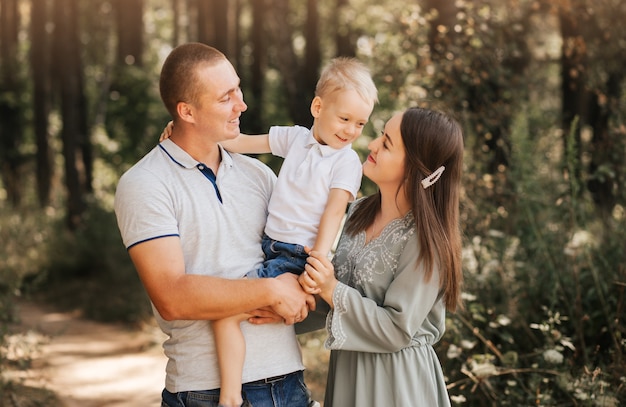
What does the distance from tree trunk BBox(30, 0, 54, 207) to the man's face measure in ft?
44.0

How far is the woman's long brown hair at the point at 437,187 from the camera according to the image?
9.51 feet

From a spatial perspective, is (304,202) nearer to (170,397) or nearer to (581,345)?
(170,397)

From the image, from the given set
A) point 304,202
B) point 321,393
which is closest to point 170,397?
point 304,202

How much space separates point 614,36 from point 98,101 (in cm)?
1907

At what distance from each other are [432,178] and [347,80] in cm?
49

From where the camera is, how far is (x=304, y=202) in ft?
10.0

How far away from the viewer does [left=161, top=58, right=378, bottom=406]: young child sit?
9.84ft

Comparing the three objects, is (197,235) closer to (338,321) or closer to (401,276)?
(338,321)

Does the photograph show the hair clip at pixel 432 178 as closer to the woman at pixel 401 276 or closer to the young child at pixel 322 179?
the woman at pixel 401 276

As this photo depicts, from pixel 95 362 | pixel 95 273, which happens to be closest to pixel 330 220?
pixel 95 362

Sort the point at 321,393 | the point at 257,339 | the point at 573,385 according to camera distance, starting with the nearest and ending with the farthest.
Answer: the point at 257,339, the point at 573,385, the point at 321,393

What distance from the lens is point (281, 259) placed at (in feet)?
9.75

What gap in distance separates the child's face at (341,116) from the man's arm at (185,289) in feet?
2.18

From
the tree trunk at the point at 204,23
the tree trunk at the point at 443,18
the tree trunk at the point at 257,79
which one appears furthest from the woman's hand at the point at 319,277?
the tree trunk at the point at 204,23
